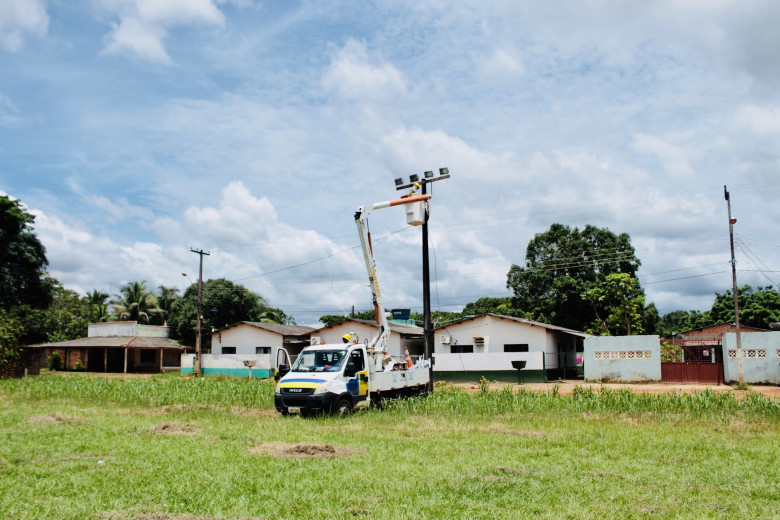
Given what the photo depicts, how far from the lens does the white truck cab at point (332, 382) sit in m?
17.0

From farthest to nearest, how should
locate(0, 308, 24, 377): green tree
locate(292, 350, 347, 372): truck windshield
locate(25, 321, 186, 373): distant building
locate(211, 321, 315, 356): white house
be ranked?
locate(25, 321, 186, 373): distant building
locate(211, 321, 315, 356): white house
locate(0, 308, 24, 377): green tree
locate(292, 350, 347, 372): truck windshield

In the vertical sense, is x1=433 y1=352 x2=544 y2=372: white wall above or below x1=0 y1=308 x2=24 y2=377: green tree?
below

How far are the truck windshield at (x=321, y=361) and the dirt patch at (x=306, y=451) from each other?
6008mm

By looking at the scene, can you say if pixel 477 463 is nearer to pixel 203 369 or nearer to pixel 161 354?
pixel 203 369

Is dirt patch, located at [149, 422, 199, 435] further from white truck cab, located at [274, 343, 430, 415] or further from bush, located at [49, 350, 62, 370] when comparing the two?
bush, located at [49, 350, 62, 370]

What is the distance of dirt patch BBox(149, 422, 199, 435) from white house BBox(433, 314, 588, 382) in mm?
22963

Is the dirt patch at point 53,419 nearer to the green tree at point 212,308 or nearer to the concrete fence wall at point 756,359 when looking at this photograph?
the concrete fence wall at point 756,359

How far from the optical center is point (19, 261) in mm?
48562

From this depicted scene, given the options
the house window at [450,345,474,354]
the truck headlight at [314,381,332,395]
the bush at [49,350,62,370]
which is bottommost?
the bush at [49,350,62,370]

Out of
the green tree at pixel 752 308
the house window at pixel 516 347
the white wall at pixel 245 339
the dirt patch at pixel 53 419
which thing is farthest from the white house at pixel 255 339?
the green tree at pixel 752 308

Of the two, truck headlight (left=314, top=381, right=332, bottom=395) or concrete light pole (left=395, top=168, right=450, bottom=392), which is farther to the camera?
concrete light pole (left=395, top=168, right=450, bottom=392)

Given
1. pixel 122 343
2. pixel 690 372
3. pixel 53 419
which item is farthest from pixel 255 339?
pixel 53 419

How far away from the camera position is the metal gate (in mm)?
31734

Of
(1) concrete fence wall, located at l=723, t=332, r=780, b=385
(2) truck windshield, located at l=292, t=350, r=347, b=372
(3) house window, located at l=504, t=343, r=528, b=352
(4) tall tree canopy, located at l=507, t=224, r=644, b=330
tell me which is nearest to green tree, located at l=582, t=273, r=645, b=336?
(4) tall tree canopy, located at l=507, t=224, r=644, b=330
